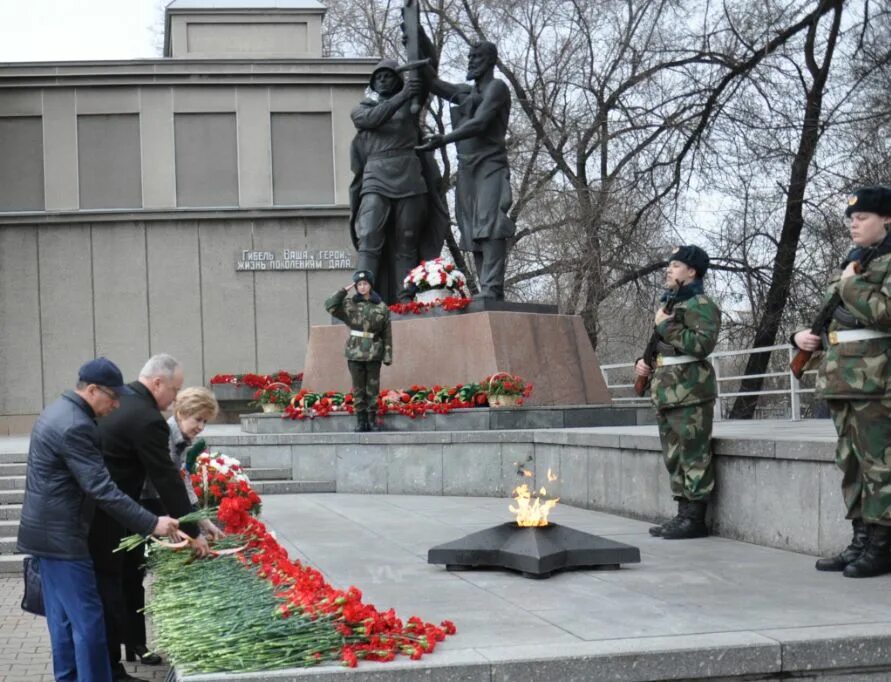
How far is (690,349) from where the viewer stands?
7.77 meters

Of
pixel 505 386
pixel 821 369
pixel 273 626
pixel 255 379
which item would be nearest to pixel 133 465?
pixel 273 626

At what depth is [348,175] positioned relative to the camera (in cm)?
2464

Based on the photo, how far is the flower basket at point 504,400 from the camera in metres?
13.6

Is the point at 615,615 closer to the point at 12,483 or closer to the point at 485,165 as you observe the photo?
the point at 12,483

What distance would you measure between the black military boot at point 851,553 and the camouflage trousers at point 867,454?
0.49 feet

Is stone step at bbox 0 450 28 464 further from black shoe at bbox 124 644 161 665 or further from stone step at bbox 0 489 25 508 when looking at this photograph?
black shoe at bbox 124 644 161 665

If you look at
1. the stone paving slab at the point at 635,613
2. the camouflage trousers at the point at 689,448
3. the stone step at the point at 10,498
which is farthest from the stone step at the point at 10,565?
the camouflage trousers at the point at 689,448

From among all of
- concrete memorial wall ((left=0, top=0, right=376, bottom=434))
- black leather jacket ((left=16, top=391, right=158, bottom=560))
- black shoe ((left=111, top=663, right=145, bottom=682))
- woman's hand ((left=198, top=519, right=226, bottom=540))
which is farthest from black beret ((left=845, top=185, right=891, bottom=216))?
concrete memorial wall ((left=0, top=0, right=376, bottom=434))

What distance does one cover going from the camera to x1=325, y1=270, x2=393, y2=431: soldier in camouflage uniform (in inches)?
516

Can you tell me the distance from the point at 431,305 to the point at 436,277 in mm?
443

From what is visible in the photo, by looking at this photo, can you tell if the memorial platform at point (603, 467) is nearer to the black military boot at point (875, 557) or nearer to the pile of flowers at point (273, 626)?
the black military boot at point (875, 557)

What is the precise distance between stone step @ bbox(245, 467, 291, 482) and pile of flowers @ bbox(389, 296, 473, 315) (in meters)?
3.09

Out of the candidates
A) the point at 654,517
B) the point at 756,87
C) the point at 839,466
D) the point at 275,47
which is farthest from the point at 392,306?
the point at 275,47

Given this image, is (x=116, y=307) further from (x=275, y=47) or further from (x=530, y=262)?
(x=530, y=262)
